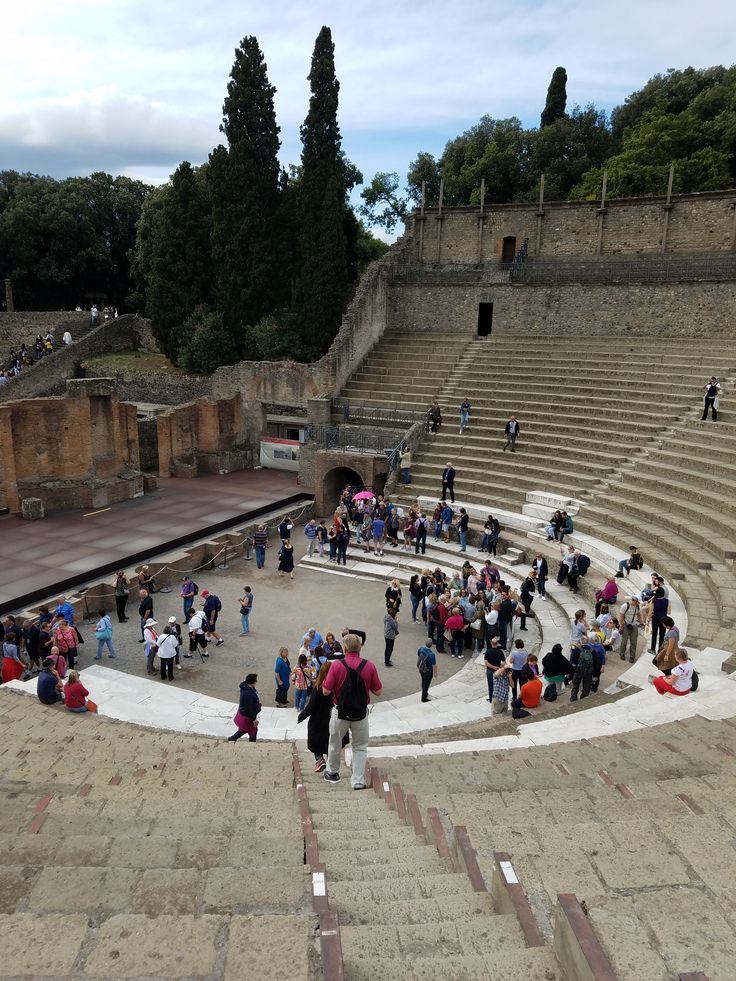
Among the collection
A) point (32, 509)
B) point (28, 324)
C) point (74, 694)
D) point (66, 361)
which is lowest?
point (32, 509)

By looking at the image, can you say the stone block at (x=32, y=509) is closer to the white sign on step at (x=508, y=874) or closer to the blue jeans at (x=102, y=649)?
the blue jeans at (x=102, y=649)

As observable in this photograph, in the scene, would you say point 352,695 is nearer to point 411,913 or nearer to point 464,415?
point 411,913

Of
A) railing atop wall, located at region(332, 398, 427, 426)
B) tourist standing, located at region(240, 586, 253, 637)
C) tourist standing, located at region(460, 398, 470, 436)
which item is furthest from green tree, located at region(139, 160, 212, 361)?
tourist standing, located at region(240, 586, 253, 637)

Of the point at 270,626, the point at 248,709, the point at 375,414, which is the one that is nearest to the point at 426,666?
the point at 248,709

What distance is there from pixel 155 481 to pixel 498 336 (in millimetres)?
14309

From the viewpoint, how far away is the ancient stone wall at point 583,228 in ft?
89.3

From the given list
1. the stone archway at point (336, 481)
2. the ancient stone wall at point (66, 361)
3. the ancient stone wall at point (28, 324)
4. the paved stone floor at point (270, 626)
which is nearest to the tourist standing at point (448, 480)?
the stone archway at point (336, 481)

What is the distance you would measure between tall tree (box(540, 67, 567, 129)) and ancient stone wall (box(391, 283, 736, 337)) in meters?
20.7

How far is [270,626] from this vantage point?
14688mm

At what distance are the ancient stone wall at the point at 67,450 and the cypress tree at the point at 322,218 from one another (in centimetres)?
1026

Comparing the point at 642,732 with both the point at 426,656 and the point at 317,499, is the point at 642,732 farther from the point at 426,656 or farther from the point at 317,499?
the point at 317,499

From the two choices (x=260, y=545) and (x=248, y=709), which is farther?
(x=260, y=545)

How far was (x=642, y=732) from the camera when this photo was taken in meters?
7.93

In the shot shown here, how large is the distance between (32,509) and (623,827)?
1904cm
